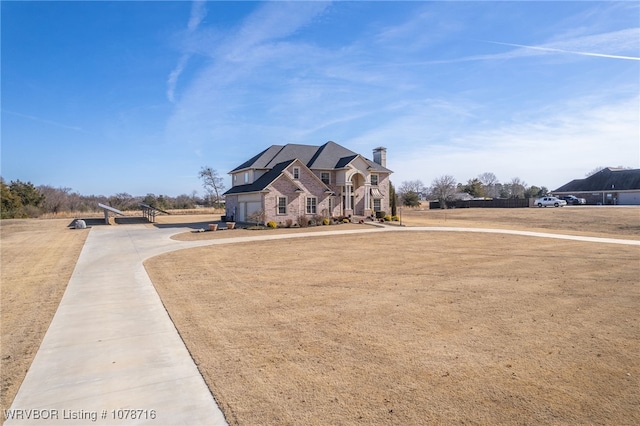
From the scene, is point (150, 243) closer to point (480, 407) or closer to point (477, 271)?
point (477, 271)

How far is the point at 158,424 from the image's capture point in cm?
426

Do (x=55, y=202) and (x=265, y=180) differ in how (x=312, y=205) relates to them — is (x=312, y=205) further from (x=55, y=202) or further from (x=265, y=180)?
(x=55, y=202)

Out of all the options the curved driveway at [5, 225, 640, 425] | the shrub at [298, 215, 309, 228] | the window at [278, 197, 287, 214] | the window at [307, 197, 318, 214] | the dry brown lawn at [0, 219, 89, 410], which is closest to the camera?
the curved driveway at [5, 225, 640, 425]

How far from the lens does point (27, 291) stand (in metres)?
10.7

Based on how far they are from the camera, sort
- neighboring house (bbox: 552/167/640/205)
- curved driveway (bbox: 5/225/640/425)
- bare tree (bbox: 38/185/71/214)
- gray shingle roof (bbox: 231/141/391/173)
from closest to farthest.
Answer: curved driveway (bbox: 5/225/640/425), gray shingle roof (bbox: 231/141/391/173), bare tree (bbox: 38/185/71/214), neighboring house (bbox: 552/167/640/205)

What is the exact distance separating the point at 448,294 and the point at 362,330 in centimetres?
382

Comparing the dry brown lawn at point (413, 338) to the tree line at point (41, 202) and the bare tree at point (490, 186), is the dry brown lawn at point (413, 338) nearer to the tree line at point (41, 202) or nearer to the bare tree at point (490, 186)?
the tree line at point (41, 202)

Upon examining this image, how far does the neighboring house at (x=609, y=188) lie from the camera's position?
55.5 metres

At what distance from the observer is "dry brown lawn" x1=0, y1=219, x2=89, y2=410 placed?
19.5ft

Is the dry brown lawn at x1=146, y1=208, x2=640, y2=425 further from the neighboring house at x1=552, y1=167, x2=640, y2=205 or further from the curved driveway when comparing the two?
the neighboring house at x1=552, y1=167, x2=640, y2=205

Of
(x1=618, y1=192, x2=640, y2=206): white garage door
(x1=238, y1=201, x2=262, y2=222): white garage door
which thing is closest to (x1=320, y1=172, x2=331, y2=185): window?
(x1=238, y1=201, x2=262, y2=222): white garage door

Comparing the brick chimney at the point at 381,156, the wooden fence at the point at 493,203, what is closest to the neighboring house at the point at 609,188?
the wooden fence at the point at 493,203

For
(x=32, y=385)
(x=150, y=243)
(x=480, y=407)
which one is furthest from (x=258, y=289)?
(x=150, y=243)

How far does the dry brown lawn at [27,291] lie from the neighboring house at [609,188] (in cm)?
6888
